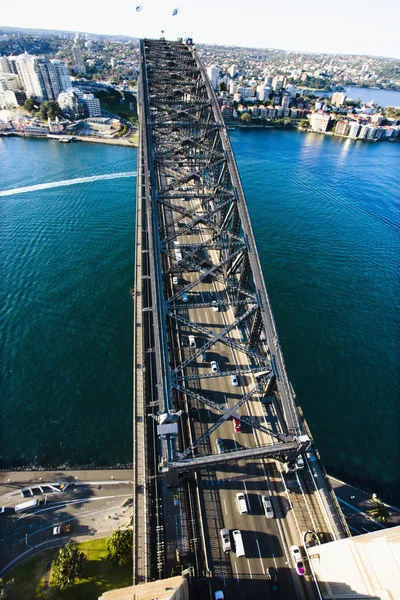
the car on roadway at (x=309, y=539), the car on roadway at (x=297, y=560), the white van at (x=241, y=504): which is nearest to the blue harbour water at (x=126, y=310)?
the car on roadway at (x=309, y=539)

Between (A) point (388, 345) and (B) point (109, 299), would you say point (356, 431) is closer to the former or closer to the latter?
(A) point (388, 345)

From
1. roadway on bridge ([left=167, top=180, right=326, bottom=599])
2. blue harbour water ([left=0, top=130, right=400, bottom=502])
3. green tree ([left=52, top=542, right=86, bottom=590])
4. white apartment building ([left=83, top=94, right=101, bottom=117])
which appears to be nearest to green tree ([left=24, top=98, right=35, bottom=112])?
white apartment building ([left=83, top=94, right=101, bottom=117])

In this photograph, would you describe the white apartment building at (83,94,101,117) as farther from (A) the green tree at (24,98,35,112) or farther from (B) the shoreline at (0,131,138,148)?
(B) the shoreline at (0,131,138,148)

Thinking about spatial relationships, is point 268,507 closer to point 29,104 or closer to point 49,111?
point 49,111

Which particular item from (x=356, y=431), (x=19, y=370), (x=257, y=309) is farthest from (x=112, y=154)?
(x=356, y=431)

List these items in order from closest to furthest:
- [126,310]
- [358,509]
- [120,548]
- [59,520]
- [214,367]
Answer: [120,548]
[59,520]
[358,509]
[214,367]
[126,310]

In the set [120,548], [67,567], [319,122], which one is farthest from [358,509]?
[319,122]
